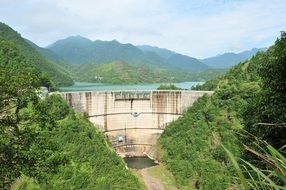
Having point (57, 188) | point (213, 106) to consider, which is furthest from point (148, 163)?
point (57, 188)

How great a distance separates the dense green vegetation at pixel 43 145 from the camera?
7.86 m

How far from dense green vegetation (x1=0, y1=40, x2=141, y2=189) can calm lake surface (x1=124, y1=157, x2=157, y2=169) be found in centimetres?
581

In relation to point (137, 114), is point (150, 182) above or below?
below

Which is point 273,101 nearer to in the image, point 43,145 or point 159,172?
point 43,145

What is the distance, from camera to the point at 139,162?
40.1 meters

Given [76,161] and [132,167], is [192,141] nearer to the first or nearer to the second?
[132,167]

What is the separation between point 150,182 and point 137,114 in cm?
1375

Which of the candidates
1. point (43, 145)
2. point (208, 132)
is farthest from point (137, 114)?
point (43, 145)

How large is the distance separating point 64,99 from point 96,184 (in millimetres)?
17299

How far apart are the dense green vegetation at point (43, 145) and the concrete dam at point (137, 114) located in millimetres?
7010

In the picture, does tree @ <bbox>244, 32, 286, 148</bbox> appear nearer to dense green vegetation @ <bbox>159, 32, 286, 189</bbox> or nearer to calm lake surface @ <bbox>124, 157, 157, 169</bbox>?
dense green vegetation @ <bbox>159, 32, 286, 189</bbox>

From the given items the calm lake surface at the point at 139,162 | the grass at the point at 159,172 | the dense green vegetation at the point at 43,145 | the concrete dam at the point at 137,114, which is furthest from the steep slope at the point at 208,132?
the dense green vegetation at the point at 43,145

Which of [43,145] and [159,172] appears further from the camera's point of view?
[159,172]

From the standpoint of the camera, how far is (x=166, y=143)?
40.9 meters
